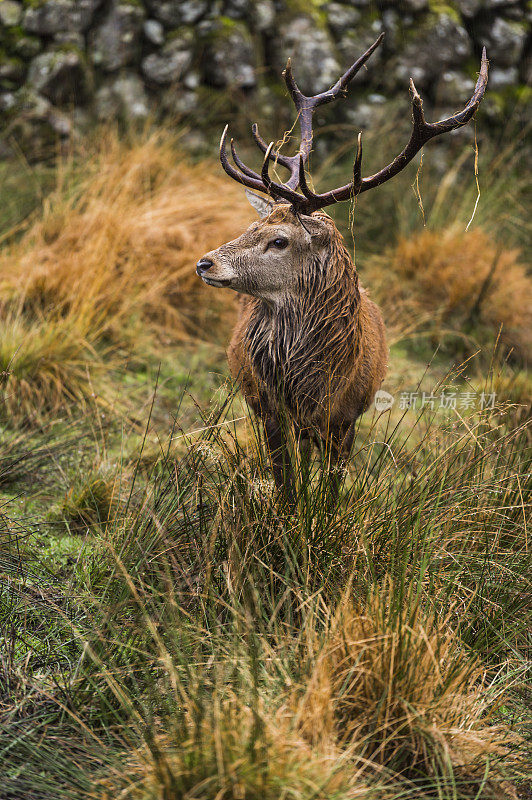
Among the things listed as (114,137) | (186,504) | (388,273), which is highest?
(114,137)

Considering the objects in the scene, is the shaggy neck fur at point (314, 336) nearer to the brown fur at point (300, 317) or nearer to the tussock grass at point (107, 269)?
the brown fur at point (300, 317)

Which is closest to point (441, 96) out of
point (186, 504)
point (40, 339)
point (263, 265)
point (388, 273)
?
point (388, 273)

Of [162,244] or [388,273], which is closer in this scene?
[162,244]

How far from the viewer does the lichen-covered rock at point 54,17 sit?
23.1 feet

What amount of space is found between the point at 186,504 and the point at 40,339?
2.06m

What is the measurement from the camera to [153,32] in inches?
289

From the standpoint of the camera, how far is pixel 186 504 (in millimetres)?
3088

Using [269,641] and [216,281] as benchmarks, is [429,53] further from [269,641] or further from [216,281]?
[269,641]

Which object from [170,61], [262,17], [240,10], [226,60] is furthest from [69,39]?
[262,17]

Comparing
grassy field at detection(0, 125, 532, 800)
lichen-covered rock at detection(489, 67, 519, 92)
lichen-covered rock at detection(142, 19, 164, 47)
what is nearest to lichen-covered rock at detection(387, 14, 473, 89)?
lichen-covered rock at detection(489, 67, 519, 92)

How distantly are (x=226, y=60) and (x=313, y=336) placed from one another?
508 centimetres

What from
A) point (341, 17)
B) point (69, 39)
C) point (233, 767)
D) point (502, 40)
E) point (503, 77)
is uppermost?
point (341, 17)

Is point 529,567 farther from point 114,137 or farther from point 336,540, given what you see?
point 114,137

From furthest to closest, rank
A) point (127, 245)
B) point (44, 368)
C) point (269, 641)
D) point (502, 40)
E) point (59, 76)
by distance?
point (502, 40), point (59, 76), point (127, 245), point (44, 368), point (269, 641)
